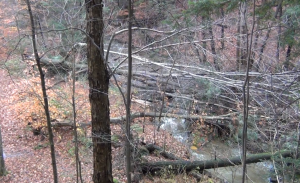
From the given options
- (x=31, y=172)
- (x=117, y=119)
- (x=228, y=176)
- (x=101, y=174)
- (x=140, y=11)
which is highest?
(x=140, y=11)

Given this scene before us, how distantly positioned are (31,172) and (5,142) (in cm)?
241

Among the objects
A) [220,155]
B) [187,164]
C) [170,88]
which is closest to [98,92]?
[187,164]

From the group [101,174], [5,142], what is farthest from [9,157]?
[101,174]

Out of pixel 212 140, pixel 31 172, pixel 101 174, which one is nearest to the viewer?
pixel 101 174

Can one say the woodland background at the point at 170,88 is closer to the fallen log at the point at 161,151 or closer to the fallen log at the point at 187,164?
the fallen log at the point at 161,151

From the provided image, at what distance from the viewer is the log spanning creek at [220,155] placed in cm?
959

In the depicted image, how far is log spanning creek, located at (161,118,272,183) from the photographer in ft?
31.5

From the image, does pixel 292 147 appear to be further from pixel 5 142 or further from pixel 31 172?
pixel 5 142

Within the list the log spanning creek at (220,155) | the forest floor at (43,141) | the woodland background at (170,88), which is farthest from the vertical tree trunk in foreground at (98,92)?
the log spanning creek at (220,155)

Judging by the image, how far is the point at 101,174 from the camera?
5262 mm

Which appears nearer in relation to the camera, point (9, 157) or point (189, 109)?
point (9, 157)

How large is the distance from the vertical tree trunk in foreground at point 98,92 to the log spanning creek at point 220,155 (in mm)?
3932

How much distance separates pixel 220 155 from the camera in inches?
441

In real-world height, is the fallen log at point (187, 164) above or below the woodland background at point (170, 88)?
below
